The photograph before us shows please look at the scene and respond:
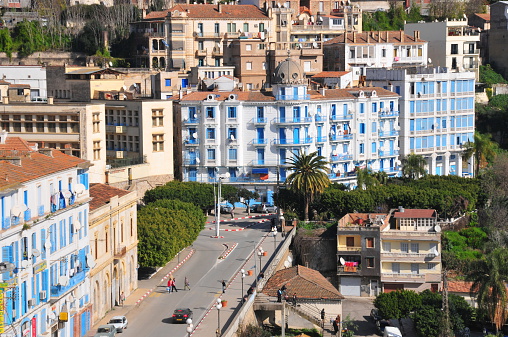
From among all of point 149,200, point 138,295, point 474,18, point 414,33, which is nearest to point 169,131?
point 149,200

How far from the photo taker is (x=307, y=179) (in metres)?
92.4

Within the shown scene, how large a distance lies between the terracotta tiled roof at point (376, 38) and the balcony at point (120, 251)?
6272 cm

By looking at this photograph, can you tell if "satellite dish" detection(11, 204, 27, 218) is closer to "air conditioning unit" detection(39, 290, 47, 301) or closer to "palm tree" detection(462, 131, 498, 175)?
"air conditioning unit" detection(39, 290, 47, 301)

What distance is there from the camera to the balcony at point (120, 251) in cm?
6773

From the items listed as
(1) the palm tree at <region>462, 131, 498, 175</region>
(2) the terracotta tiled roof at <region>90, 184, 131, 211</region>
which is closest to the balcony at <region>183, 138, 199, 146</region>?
(1) the palm tree at <region>462, 131, 498, 175</region>

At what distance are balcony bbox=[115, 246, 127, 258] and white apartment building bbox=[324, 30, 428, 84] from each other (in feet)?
191

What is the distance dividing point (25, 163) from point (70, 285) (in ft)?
20.0

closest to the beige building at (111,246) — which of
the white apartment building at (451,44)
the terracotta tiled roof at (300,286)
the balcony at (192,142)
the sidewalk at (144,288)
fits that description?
the sidewalk at (144,288)

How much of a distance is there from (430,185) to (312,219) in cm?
1168

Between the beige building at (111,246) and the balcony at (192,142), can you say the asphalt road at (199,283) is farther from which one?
the balcony at (192,142)

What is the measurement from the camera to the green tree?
7419cm

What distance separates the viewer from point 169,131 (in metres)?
101

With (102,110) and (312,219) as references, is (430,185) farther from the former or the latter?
(102,110)

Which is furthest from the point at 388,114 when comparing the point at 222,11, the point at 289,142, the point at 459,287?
the point at 459,287
